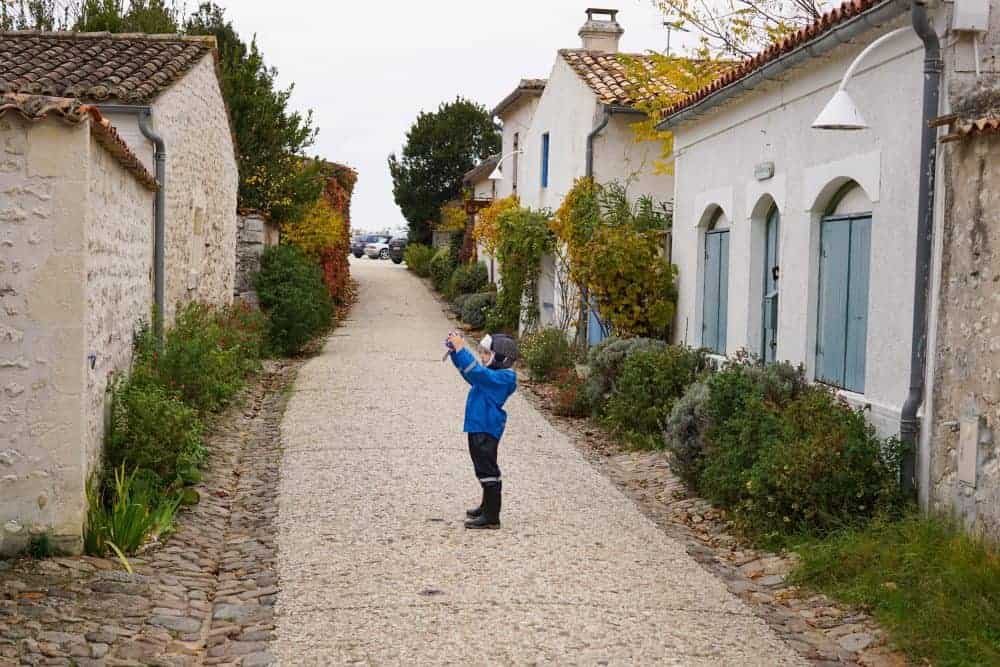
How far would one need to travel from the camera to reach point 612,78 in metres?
18.7

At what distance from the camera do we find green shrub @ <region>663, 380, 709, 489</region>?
29.7ft

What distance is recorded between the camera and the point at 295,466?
1016 cm

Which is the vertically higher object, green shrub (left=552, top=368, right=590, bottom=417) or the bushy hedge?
the bushy hedge

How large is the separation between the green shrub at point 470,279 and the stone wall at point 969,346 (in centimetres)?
2347

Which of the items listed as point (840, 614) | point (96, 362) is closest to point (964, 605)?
point (840, 614)

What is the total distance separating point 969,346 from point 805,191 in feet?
10.3

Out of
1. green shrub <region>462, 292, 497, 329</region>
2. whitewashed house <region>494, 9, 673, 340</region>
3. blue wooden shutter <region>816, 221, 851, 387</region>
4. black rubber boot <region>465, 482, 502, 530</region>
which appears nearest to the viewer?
black rubber boot <region>465, 482, 502, 530</region>

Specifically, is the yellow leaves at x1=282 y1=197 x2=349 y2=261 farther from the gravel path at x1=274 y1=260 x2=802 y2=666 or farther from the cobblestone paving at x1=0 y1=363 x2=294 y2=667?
the cobblestone paving at x1=0 y1=363 x2=294 y2=667

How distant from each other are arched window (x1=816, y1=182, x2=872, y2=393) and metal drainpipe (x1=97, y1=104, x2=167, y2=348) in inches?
248

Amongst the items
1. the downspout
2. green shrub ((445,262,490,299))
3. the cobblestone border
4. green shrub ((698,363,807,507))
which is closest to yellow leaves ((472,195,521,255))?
green shrub ((445,262,490,299))

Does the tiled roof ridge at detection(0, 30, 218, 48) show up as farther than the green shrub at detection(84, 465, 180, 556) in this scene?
Yes

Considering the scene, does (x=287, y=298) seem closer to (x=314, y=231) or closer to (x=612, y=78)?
(x=314, y=231)

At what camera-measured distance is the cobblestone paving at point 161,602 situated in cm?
539

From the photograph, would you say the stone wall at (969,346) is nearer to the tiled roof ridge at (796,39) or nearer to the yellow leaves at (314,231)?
the tiled roof ridge at (796,39)
